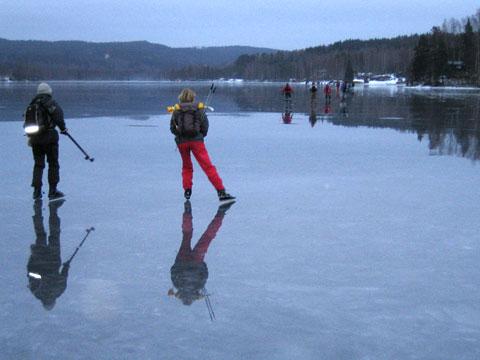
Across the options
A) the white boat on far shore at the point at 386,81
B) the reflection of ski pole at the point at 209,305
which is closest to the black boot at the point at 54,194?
the reflection of ski pole at the point at 209,305

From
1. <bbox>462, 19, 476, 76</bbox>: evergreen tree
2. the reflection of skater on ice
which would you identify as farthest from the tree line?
the reflection of skater on ice

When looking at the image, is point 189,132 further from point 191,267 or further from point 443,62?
point 443,62

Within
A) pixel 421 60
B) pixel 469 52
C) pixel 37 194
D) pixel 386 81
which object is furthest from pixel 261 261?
pixel 386 81

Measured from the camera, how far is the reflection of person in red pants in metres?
4.75

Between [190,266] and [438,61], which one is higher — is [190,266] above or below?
below

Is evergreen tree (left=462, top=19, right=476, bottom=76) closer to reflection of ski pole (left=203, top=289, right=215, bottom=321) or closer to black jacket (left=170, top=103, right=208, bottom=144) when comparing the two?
black jacket (left=170, top=103, right=208, bottom=144)

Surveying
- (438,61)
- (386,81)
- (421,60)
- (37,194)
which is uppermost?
(421,60)

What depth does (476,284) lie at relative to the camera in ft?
16.3

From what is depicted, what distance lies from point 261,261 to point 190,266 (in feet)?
2.08

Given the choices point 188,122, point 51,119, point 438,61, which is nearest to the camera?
point 188,122

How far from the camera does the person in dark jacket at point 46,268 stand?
15.5 ft

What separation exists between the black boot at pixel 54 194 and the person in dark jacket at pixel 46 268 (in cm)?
142

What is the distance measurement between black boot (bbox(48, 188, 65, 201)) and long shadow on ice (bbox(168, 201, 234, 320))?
2157 mm

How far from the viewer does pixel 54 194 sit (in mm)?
8508
